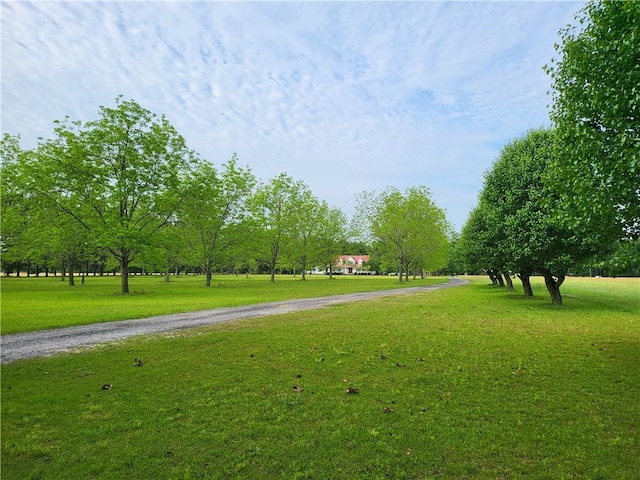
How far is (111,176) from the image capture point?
3122 centimetres

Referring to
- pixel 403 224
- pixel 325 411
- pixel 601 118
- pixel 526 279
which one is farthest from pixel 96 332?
pixel 403 224

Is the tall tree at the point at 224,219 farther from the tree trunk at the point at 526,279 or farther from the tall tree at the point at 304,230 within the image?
the tree trunk at the point at 526,279

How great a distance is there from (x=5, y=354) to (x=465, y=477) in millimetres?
10798

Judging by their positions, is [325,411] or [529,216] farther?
[529,216]

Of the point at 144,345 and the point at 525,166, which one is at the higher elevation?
the point at 525,166

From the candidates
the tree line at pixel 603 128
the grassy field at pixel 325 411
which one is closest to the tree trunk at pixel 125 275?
the grassy field at pixel 325 411

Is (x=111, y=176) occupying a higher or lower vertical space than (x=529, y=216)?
higher

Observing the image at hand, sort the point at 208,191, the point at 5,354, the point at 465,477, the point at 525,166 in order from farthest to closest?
the point at 208,191 → the point at 525,166 → the point at 5,354 → the point at 465,477

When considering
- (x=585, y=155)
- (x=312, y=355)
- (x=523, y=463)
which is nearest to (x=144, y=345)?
(x=312, y=355)

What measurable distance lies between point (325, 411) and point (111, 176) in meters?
32.2

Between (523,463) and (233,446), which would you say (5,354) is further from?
(523,463)

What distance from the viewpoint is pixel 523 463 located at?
168 inches

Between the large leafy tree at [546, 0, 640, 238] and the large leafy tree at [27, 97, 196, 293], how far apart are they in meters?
28.6

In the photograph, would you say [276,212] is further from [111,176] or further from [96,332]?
[96,332]
